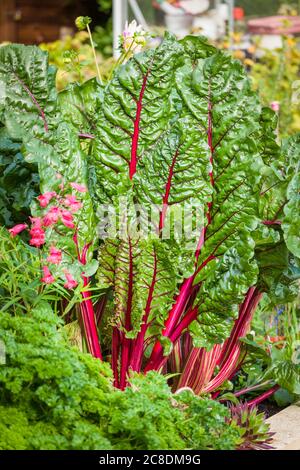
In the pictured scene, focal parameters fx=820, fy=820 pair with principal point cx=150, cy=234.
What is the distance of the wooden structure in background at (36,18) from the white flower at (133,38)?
756 centimetres

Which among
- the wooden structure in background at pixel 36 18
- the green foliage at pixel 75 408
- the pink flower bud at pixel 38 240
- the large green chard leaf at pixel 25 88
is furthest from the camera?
the wooden structure in background at pixel 36 18

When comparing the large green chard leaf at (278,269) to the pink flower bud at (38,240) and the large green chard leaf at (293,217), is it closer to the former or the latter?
the large green chard leaf at (293,217)

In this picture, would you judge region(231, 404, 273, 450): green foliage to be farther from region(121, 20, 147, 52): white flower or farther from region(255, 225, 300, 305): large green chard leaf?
region(121, 20, 147, 52): white flower

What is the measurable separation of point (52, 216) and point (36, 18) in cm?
859

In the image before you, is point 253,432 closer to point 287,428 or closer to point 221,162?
point 287,428

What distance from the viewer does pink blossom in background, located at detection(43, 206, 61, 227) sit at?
6.76 ft

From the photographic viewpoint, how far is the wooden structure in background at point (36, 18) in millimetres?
9969

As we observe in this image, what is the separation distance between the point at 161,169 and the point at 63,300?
21.0 inches

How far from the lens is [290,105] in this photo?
203 inches

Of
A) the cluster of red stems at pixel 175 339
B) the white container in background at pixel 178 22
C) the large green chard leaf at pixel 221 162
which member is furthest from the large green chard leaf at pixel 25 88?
the white container in background at pixel 178 22

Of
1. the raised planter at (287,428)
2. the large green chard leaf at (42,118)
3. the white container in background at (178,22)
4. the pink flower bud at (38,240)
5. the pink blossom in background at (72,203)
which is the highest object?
the white container in background at (178,22)

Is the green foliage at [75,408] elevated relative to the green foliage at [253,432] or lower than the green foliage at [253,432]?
elevated

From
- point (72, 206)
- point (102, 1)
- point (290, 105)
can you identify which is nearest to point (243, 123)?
point (72, 206)

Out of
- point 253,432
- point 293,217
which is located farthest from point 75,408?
point 293,217
